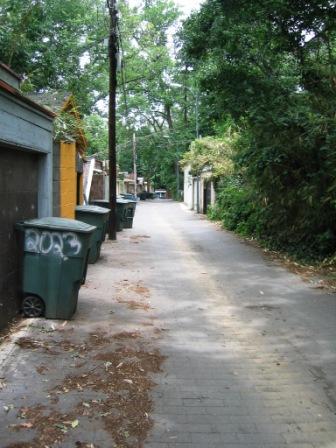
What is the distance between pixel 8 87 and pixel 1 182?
1057 millimetres

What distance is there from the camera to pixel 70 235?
6625 millimetres

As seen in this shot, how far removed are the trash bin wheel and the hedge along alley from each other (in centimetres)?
18

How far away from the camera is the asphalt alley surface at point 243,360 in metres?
4.14

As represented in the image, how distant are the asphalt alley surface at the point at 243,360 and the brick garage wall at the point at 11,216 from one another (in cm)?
190

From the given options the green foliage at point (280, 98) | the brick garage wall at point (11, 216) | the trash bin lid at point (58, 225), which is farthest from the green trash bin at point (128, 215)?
the trash bin lid at point (58, 225)

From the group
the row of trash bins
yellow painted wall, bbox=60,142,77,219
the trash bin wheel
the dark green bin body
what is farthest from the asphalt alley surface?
the dark green bin body

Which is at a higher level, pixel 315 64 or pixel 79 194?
pixel 315 64

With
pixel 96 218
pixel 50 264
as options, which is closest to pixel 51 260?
pixel 50 264

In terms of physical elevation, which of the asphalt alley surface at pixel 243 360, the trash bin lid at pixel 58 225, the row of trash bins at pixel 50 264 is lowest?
the asphalt alley surface at pixel 243 360

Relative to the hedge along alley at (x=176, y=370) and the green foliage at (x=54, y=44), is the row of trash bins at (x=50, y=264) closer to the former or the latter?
the hedge along alley at (x=176, y=370)

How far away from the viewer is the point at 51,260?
6.63 meters

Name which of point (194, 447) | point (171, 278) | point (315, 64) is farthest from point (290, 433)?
point (315, 64)

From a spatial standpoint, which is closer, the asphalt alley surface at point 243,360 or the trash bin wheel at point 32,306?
the asphalt alley surface at point 243,360

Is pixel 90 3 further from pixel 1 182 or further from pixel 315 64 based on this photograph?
pixel 1 182
